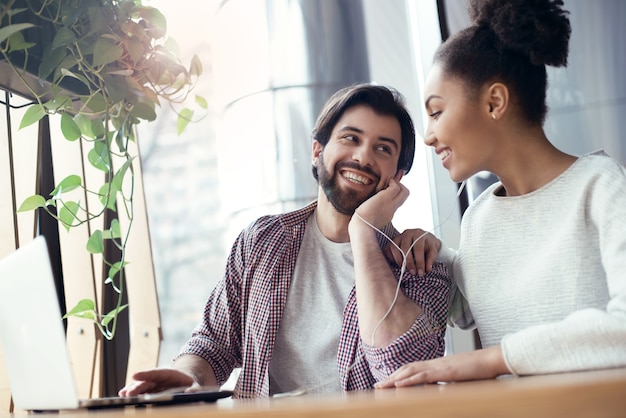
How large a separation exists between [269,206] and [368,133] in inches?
22.5

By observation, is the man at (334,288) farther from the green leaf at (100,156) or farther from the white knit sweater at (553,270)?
the green leaf at (100,156)

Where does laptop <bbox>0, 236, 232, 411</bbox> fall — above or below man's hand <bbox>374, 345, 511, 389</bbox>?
above

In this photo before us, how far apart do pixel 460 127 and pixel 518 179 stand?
0.52ft

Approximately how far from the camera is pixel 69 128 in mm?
1461

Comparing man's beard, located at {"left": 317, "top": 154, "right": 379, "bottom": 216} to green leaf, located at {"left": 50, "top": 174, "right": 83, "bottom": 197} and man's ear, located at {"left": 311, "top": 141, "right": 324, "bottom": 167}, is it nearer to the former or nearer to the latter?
man's ear, located at {"left": 311, "top": 141, "right": 324, "bottom": 167}

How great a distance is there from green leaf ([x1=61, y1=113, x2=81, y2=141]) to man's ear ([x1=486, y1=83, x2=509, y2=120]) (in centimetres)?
85

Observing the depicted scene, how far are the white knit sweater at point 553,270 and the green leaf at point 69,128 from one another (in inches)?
33.9

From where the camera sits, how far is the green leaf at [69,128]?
1.45m

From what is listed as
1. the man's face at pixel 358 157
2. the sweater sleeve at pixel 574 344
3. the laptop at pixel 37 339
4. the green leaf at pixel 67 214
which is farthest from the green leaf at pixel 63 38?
the sweater sleeve at pixel 574 344

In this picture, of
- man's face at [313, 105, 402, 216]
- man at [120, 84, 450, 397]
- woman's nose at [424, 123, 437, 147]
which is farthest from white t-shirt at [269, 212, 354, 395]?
woman's nose at [424, 123, 437, 147]

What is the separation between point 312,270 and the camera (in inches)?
68.6

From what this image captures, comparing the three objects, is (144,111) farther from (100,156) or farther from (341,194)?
(341,194)

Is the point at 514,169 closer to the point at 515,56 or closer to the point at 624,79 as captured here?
the point at 515,56

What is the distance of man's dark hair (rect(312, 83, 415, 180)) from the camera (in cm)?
182
